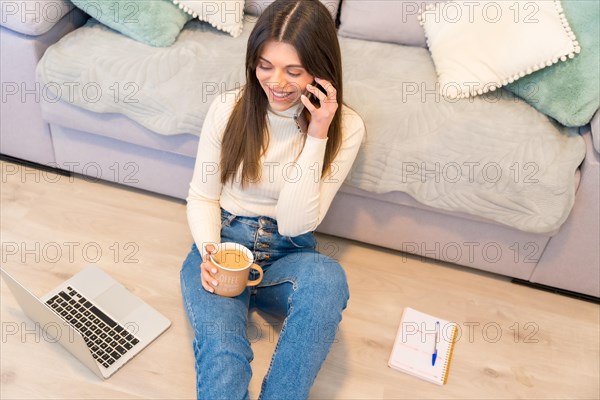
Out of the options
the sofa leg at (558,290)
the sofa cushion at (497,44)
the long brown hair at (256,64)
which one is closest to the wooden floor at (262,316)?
the sofa leg at (558,290)

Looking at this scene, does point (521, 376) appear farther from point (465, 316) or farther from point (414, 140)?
point (414, 140)

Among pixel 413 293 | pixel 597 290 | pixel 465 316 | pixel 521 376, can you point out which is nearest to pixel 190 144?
pixel 413 293

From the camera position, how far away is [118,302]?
152 centimetres

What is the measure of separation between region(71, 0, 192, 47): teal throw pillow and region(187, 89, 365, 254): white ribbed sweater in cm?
44

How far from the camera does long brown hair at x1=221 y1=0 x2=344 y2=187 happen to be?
113 cm

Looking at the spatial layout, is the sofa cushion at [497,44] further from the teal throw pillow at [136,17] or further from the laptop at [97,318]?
the laptop at [97,318]

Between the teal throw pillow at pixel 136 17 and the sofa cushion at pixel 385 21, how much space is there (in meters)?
0.56

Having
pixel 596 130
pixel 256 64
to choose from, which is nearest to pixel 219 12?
pixel 256 64

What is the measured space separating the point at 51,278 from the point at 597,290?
1540mm

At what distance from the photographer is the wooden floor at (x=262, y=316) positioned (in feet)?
4.56

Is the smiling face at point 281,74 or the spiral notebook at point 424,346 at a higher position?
the smiling face at point 281,74

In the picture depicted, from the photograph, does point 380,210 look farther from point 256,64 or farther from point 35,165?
point 35,165

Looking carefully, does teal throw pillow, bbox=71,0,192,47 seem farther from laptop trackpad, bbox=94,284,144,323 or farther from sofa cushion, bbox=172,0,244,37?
laptop trackpad, bbox=94,284,144,323

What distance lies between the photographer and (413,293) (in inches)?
65.7
